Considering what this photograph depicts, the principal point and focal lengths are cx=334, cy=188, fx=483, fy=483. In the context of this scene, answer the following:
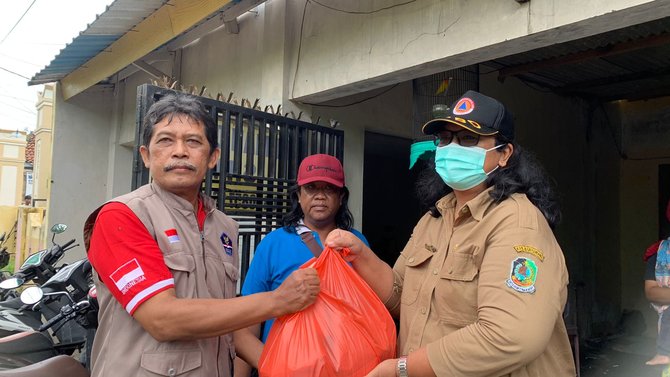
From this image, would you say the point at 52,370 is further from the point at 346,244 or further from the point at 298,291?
the point at 346,244

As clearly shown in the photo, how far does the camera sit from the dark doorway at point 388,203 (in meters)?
7.12

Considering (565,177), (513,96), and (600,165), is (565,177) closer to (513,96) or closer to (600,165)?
(600,165)

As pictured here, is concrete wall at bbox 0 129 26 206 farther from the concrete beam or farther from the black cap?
the black cap

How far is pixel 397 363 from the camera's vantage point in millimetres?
1412

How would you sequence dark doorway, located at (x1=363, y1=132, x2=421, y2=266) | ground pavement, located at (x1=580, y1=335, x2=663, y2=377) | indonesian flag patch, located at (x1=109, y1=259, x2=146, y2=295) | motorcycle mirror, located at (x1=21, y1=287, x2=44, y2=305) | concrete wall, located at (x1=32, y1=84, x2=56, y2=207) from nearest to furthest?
indonesian flag patch, located at (x1=109, y1=259, x2=146, y2=295)
motorcycle mirror, located at (x1=21, y1=287, x2=44, y2=305)
ground pavement, located at (x1=580, y1=335, x2=663, y2=377)
dark doorway, located at (x1=363, y1=132, x2=421, y2=266)
concrete wall, located at (x1=32, y1=84, x2=56, y2=207)

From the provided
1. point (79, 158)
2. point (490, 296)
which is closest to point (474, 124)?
point (490, 296)

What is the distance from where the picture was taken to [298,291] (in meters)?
1.52

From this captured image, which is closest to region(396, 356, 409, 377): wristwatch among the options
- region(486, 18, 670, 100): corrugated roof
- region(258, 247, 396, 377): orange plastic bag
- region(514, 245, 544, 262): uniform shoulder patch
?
region(258, 247, 396, 377): orange plastic bag

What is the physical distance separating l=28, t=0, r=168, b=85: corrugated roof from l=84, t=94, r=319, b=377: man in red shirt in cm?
305

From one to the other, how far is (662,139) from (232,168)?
20.3ft

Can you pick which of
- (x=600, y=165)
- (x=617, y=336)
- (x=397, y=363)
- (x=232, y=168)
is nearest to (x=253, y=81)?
(x=232, y=168)

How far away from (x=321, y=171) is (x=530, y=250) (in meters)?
1.32

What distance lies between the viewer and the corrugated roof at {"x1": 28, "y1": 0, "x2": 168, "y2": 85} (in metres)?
4.42

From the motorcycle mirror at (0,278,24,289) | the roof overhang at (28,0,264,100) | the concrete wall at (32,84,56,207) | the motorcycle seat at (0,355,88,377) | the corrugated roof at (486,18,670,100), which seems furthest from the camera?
the concrete wall at (32,84,56,207)
